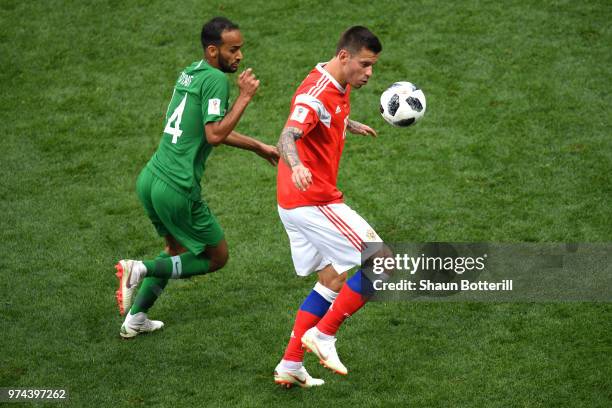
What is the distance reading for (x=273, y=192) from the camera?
398 inches

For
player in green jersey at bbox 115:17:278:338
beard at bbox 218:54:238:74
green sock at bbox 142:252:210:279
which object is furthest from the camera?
green sock at bbox 142:252:210:279

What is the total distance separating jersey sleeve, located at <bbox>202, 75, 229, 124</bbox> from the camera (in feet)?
22.5

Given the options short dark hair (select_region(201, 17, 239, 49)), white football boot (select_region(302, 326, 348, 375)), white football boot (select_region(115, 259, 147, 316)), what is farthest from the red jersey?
white football boot (select_region(115, 259, 147, 316))

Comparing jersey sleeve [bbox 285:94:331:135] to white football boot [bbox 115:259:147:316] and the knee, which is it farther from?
white football boot [bbox 115:259:147:316]

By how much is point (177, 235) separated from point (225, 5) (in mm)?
6742

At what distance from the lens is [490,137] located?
1070cm

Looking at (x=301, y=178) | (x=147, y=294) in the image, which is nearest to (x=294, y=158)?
(x=301, y=178)

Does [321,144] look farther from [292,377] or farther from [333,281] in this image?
[292,377]

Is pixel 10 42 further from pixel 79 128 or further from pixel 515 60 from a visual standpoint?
pixel 515 60

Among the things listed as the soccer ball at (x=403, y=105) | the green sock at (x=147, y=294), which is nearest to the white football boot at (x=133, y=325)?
the green sock at (x=147, y=294)

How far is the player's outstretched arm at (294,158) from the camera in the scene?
19.6 feet

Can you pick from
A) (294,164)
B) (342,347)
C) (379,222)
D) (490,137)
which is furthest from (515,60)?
(294,164)

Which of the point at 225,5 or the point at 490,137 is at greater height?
the point at 225,5

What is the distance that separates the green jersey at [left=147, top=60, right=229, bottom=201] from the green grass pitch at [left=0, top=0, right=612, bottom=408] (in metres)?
1.36
